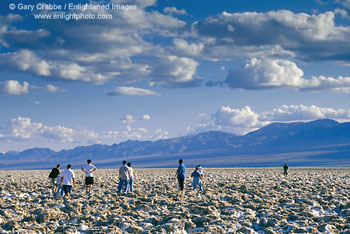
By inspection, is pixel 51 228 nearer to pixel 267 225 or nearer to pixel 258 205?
pixel 267 225

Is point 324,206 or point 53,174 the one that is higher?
point 53,174

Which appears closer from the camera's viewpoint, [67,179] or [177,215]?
[177,215]

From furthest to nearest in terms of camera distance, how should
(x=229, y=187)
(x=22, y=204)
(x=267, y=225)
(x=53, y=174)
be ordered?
(x=229, y=187) → (x=53, y=174) → (x=22, y=204) → (x=267, y=225)

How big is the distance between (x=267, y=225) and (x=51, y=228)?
7405 millimetres

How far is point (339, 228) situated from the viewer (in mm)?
14055

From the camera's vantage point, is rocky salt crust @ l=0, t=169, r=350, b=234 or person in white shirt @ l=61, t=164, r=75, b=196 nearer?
rocky salt crust @ l=0, t=169, r=350, b=234

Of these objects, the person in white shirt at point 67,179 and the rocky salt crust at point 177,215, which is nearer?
the rocky salt crust at point 177,215

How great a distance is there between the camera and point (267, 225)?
14.6 metres

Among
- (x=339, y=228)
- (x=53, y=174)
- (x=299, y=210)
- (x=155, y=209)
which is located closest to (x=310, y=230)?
(x=339, y=228)

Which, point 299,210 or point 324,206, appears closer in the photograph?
point 299,210

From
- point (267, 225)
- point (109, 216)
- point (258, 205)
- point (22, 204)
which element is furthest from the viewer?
point (22, 204)

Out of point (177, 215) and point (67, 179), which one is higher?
point (67, 179)

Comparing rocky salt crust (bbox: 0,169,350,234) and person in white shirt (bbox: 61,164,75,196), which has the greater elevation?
person in white shirt (bbox: 61,164,75,196)

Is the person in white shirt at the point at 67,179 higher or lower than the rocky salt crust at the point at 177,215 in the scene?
higher
